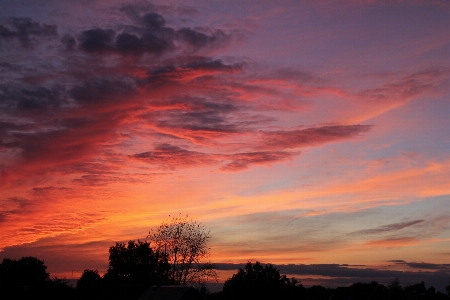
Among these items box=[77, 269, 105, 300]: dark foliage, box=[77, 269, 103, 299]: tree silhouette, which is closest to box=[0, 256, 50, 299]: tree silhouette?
box=[77, 269, 103, 299]: tree silhouette

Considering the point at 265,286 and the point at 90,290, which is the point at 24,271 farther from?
the point at 265,286

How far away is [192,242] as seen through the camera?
85062mm

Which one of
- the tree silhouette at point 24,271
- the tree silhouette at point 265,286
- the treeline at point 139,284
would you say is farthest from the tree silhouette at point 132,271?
the tree silhouette at point 265,286

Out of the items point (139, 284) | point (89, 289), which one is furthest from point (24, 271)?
point (139, 284)

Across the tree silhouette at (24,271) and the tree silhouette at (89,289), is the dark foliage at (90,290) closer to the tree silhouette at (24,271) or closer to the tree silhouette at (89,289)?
the tree silhouette at (89,289)

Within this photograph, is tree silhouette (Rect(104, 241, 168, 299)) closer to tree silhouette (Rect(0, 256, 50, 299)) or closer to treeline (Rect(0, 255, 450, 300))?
treeline (Rect(0, 255, 450, 300))

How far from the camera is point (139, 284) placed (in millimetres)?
105750

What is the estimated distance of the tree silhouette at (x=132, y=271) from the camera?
102 meters

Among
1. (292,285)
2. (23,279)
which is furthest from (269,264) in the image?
(23,279)

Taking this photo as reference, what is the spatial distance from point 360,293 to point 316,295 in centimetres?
3589

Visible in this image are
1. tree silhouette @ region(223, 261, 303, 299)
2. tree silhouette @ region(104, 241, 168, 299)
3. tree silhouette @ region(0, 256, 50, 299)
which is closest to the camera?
tree silhouette @ region(223, 261, 303, 299)

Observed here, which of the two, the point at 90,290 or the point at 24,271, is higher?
the point at 24,271

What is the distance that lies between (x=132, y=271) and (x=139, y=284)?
20.6 ft

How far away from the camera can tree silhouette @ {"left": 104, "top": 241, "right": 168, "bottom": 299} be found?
10246 centimetres
